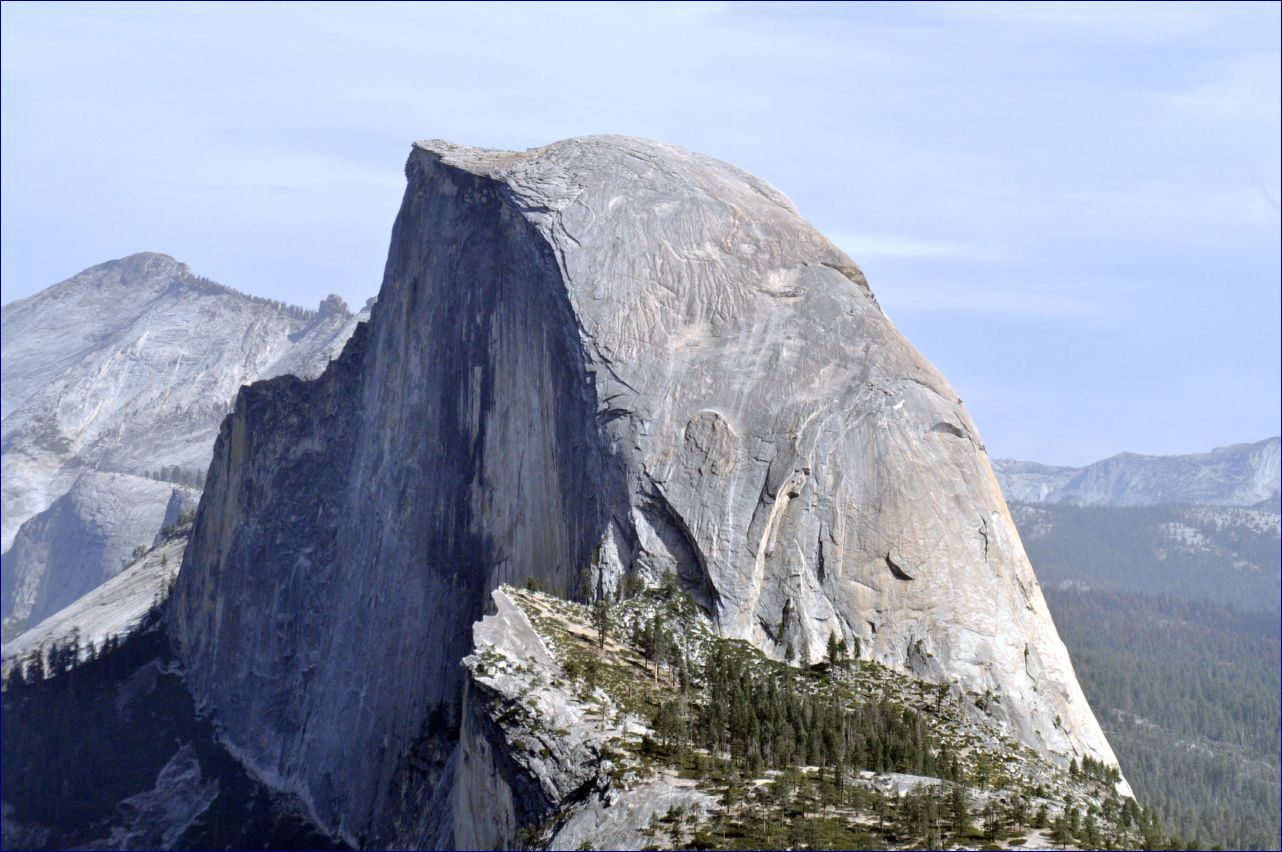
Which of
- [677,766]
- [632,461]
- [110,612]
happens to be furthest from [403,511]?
[110,612]

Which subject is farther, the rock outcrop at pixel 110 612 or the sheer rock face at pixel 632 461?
the rock outcrop at pixel 110 612

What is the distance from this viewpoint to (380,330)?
136m

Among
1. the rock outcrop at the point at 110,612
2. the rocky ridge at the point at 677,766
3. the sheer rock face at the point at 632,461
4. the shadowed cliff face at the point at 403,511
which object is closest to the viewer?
the rocky ridge at the point at 677,766

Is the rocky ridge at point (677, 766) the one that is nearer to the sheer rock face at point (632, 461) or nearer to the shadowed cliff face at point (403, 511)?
the sheer rock face at point (632, 461)

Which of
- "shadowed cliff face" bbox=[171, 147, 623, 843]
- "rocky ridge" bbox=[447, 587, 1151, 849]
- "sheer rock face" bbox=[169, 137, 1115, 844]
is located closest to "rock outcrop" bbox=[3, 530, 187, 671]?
"shadowed cliff face" bbox=[171, 147, 623, 843]

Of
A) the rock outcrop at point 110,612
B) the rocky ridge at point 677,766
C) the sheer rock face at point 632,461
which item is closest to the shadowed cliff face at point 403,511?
the sheer rock face at point 632,461

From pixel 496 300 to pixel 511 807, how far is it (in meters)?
43.7

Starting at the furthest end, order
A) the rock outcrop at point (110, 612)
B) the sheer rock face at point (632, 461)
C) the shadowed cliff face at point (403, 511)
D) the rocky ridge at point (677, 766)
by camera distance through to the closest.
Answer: the rock outcrop at point (110, 612), the shadowed cliff face at point (403, 511), the sheer rock face at point (632, 461), the rocky ridge at point (677, 766)

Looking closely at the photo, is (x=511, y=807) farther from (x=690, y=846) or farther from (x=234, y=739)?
(x=234, y=739)

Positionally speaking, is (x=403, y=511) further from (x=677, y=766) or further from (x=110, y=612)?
(x=110, y=612)

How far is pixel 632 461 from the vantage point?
92750 millimetres

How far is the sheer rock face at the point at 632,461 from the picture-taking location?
89812 millimetres

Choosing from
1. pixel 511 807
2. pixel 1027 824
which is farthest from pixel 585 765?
pixel 1027 824

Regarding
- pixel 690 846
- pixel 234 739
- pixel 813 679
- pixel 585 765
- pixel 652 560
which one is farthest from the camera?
pixel 234 739
